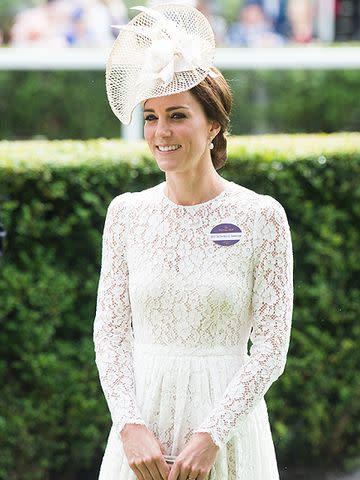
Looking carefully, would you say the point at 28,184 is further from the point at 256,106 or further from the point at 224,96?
the point at 256,106

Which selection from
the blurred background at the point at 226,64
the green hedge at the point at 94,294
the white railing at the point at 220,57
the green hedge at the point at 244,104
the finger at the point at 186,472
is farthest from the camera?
the green hedge at the point at 244,104

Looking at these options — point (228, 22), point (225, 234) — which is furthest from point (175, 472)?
point (228, 22)

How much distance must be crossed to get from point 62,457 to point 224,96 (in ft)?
9.32

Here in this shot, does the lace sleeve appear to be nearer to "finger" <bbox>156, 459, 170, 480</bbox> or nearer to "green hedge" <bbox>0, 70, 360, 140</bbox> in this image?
"finger" <bbox>156, 459, 170, 480</bbox>

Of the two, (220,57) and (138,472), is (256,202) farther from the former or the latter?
(220,57)

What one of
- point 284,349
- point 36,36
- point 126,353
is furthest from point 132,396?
point 36,36

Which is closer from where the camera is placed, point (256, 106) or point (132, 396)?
point (132, 396)

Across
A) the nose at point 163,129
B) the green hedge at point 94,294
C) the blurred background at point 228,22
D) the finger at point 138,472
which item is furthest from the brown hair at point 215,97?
the blurred background at point 228,22

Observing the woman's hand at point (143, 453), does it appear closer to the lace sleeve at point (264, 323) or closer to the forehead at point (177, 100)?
the lace sleeve at point (264, 323)

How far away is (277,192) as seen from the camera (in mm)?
5773

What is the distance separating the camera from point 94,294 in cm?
554

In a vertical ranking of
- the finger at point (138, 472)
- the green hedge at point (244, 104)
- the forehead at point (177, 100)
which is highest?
the green hedge at point (244, 104)

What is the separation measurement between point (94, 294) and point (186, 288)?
2.44m

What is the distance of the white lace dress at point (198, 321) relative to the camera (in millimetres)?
3113
